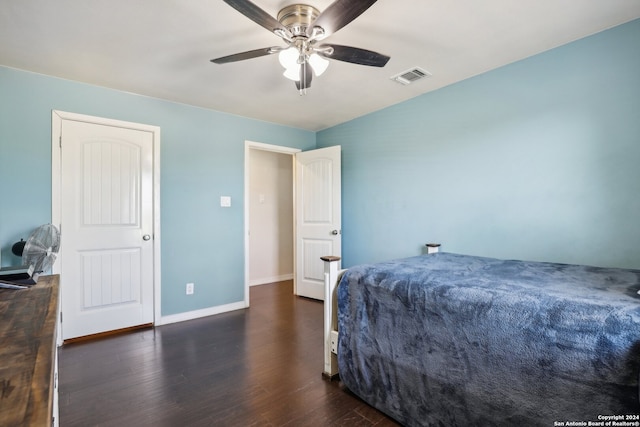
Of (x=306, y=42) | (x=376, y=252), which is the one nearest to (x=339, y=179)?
(x=376, y=252)

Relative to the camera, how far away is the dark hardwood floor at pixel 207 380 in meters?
1.71

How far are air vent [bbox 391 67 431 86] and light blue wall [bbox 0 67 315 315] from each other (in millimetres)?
1841

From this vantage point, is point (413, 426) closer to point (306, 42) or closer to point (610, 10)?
point (306, 42)

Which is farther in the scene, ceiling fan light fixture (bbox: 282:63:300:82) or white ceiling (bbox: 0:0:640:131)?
ceiling fan light fixture (bbox: 282:63:300:82)

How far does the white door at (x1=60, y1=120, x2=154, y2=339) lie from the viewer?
2721 millimetres

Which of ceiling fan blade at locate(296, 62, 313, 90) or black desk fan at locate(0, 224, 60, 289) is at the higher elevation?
ceiling fan blade at locate(296, 62, 313, 90)

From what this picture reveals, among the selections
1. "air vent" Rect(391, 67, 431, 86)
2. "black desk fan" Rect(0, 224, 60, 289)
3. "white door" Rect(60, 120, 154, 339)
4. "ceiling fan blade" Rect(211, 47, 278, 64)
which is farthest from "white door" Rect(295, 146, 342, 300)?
"black desk fan" Rect(0, 224, 60, 289)

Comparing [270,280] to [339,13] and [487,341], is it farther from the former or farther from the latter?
[339,13]

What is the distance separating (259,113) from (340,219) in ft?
5.31

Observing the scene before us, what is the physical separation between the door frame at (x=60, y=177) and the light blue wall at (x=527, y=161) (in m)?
2.40

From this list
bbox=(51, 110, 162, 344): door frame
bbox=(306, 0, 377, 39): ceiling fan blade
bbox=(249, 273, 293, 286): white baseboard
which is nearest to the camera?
bbox=(306, 0, 377, 39): ceiling fan blade

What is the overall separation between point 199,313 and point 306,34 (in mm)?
3002

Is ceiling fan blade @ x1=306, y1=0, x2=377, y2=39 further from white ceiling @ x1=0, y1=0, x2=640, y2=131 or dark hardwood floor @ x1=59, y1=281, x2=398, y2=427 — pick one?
dark hardwood floor @ x1=59, y1=281, x2=398, y2=427

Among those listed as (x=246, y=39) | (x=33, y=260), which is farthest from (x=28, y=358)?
(x=246, y=39)
